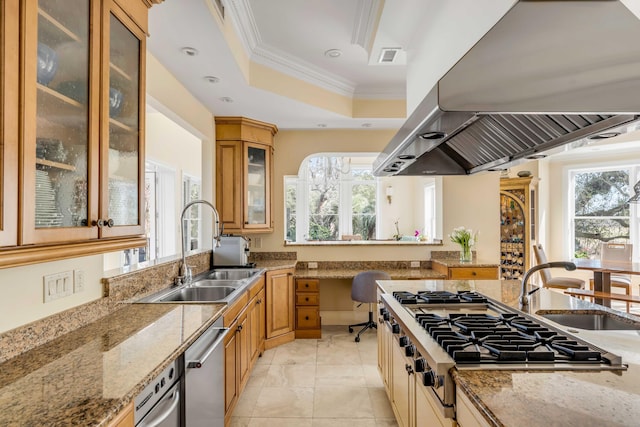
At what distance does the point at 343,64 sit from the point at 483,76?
2.66 m

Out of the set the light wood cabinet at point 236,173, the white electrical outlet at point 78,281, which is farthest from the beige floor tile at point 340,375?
the white electrical outlet at point 78,281

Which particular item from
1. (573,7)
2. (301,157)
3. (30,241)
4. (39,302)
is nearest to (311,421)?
(39,302)

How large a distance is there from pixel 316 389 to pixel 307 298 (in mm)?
1301

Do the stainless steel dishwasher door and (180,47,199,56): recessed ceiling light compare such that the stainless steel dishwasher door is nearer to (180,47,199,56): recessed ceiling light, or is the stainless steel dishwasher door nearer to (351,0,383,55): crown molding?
(180,47,199,56): recessed ceiling light

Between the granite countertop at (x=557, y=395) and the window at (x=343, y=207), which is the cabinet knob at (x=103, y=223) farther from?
the window at (x=343, y=207)

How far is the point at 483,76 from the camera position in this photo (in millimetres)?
1042

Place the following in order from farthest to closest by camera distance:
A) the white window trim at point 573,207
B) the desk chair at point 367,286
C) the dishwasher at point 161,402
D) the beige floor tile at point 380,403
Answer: the white window trim at point 573,207 < the desk chair at point 367,286 < the beige floor tile at point 380,403 < the dishwasher at point 161,402

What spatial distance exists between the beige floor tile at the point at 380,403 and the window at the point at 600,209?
557 centimetres

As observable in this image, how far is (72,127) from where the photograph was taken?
1217 mm

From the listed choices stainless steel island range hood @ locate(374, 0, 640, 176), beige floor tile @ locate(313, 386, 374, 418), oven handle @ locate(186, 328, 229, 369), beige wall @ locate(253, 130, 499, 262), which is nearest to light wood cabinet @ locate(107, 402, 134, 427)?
oven handle @ locate(186, 328, 229, 369)

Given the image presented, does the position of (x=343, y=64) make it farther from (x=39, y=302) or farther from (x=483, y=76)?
(x=39, y=302)

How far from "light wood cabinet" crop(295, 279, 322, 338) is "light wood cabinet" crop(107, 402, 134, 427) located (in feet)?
10.0

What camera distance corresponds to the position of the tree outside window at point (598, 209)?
599 cm

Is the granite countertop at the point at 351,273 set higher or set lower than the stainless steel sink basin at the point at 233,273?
lower
